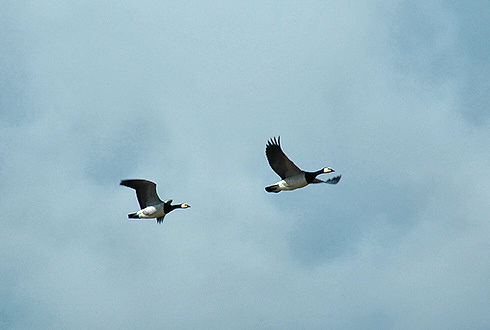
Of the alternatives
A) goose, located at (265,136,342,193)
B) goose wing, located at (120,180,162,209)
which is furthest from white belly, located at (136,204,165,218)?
goose, located at (265,136,342,193)

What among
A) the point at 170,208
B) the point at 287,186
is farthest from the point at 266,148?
the point at 170,208

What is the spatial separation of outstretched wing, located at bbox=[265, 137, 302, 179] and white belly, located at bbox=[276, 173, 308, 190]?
18cm

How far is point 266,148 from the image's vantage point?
36.8 meters

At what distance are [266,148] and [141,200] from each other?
604 centimetres

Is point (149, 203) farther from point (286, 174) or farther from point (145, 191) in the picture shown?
point (286, 174)

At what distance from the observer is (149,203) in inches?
1539

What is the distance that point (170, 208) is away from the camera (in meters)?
39.1

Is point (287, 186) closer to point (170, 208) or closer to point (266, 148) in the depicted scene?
point (266, 148)

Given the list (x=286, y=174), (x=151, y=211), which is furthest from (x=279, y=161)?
(x=151, y=211)

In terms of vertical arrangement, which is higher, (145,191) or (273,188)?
(145,191)

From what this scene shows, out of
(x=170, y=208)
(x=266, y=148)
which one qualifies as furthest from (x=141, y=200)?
(x=266, y=148)

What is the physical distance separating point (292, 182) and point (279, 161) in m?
1.11

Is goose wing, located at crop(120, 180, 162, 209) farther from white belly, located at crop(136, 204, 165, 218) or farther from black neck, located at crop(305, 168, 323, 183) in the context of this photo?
black neck, located at crop(305, 168, 323, 183)

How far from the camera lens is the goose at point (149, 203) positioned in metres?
38.6
